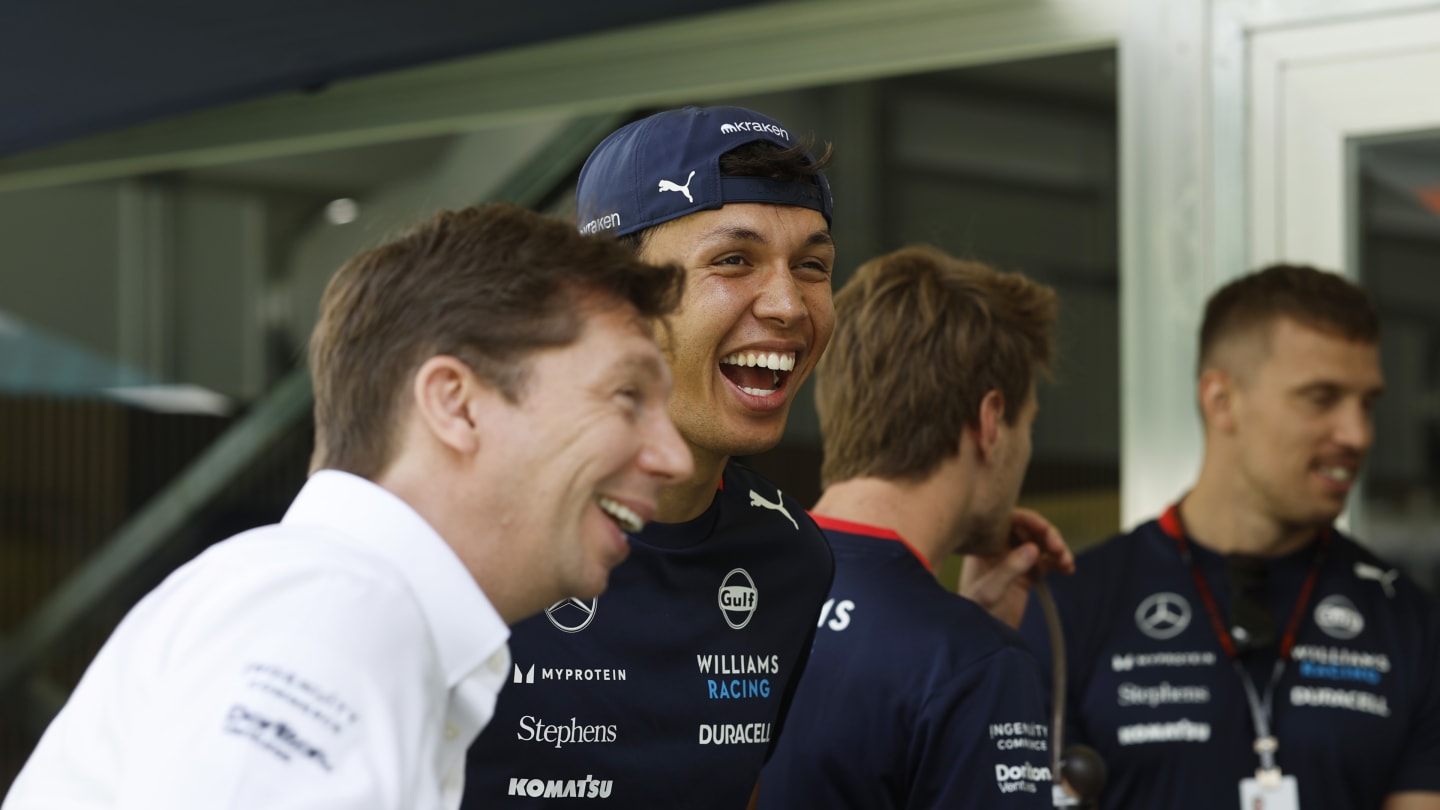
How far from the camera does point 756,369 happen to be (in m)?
1.59

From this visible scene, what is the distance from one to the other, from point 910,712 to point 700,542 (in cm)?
29

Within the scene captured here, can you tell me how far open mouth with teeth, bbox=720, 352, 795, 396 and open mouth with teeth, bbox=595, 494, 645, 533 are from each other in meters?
0.50

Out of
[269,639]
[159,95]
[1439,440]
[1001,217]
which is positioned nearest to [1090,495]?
[1001,217]

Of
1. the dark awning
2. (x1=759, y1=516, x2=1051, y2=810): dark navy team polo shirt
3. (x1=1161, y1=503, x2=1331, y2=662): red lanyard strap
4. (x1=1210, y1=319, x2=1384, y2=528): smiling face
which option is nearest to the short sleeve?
(x1=759, y1=516, x2=1051, y2=810): dark navy team polo shirt

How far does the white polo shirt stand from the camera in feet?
2.65

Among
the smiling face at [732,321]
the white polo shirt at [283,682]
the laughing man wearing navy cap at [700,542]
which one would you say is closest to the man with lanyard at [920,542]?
the laughing man wearing navy cap at [700,542]

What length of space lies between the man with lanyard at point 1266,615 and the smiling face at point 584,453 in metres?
1.64

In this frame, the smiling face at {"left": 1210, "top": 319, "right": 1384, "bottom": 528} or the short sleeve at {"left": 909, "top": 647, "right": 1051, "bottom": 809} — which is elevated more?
the smiling face at {"left": 1210, "top": 319, "right": 1384, "bottom": 528}

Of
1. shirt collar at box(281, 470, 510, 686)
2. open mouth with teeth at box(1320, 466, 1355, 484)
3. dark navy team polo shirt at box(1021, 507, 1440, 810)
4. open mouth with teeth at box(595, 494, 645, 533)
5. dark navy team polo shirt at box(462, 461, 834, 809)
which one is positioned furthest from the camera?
open mouth with teeth at box(1320, 466, 1355, 484)

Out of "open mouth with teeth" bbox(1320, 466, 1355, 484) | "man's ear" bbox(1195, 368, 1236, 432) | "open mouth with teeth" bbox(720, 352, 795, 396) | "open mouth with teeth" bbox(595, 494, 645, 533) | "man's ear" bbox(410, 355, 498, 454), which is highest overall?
"man's ear" bbox(1195, 368, 1236, 432)

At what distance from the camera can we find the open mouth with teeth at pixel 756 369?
5.20ft

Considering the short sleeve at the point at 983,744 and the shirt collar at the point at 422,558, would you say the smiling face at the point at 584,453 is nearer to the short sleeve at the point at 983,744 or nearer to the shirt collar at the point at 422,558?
the shirt collar at the point at 422,558

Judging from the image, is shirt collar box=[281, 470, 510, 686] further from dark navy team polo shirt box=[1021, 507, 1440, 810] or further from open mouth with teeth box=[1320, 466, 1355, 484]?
open mouth with teeth box=[1320, 466, 1355, 484]

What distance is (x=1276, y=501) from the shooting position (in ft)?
8.95
